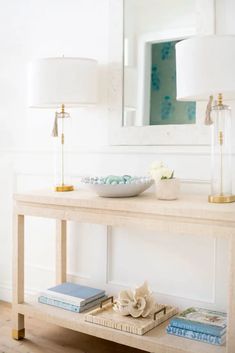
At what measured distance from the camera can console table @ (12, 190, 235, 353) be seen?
5.78 feet

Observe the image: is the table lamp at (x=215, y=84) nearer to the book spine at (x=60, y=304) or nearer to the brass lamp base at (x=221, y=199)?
the brass lamp base at (x=221, y=199)

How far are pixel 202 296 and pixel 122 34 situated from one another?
137 cm

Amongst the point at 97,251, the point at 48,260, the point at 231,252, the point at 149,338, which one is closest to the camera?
the point at 231,252

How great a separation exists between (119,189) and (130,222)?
18 centimetres

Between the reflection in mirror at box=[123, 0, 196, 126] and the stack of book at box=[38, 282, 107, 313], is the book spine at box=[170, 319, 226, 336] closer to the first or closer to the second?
the stack of book at box=[38, 282, 107, 313]

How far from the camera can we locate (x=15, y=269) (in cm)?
245

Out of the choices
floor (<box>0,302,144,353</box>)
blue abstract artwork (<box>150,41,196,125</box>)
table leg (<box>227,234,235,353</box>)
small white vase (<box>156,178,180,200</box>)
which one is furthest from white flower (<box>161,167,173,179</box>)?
floor (<box>0,302,144,353</box>)

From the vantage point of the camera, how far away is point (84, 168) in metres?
2.66

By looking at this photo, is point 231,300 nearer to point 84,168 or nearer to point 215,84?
point 215,84

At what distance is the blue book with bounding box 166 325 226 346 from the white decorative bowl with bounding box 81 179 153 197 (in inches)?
23.5

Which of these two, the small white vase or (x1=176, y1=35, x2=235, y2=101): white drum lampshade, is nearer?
(x1=176, y1=35, x2=235, y2=101): white drum lampshade

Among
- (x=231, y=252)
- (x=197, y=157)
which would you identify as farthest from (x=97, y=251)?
(x=231, y=252)

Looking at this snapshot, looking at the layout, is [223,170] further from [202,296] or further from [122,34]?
[122,34]

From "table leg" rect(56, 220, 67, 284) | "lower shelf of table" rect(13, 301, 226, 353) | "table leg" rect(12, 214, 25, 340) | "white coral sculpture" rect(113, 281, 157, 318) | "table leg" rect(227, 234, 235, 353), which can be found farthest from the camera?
"table leg" rect(56, 220, 67, 284)
